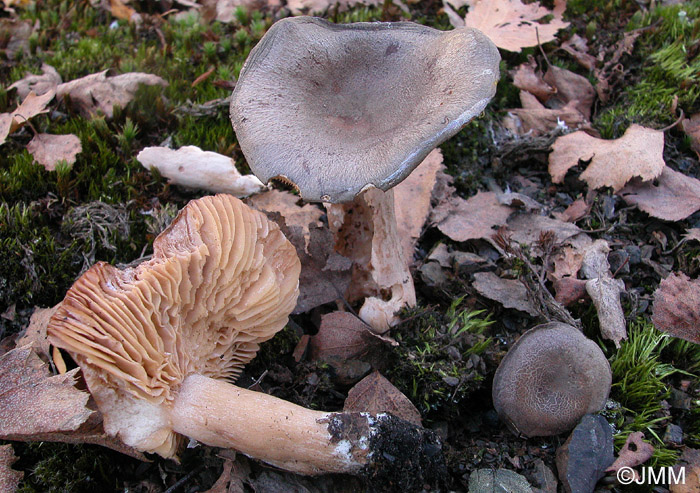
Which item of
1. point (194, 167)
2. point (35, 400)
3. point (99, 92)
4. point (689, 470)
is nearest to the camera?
point (35, 400)

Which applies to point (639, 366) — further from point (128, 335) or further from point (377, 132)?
point (128, 335)

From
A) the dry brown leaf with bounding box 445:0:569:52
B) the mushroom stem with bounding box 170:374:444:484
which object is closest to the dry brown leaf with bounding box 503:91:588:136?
the dry brown leaf with bounding box 445:0:569:52

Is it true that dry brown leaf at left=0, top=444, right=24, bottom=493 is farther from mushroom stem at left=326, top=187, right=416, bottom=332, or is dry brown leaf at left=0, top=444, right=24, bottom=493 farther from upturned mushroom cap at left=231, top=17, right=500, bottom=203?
mushroom stem at left=326, top=187, right=416, bottom=332

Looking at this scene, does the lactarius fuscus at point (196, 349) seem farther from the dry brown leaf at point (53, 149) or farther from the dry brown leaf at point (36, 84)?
the dry brown leaf at point (36, 84)

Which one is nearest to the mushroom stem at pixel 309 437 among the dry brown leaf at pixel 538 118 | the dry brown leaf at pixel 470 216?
the dry brown leaf at pixel 470 216

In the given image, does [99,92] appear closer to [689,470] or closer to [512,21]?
[512,21]

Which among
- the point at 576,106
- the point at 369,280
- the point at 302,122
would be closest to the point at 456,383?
the point at 369,280

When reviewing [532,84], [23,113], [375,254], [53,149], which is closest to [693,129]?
[532,84]
